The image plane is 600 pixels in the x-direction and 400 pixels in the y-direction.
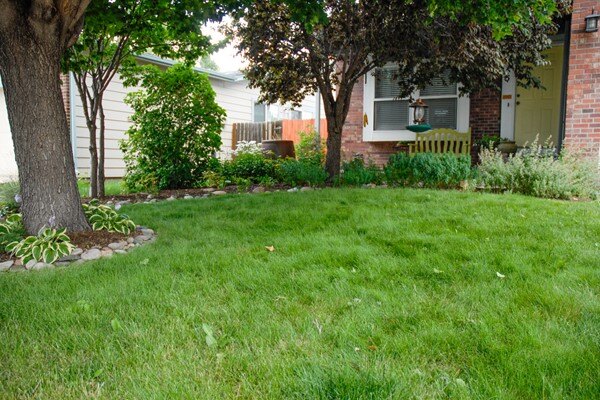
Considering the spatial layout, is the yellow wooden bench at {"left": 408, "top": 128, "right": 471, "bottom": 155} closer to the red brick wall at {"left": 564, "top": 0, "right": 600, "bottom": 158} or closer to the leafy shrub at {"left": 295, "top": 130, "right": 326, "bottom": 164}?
the red brick wall at {"left": 564, "top": 0, "right": 600, "bottom": 158}

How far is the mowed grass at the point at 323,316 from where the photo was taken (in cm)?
170

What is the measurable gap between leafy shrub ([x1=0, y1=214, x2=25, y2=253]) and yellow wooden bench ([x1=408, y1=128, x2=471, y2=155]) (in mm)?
6509

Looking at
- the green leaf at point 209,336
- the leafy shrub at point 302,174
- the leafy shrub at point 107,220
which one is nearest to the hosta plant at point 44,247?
the leafy shrub at point 107,220

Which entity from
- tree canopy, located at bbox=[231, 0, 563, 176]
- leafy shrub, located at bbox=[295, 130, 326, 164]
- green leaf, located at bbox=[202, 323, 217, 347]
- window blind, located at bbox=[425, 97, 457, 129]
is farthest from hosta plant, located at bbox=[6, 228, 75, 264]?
leafy shrub, located at bbox=[295, 130, 326, 164]

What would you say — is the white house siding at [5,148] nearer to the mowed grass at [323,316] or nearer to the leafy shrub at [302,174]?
the leafy shrub at [302,174]

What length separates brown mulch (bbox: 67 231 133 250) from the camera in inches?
146

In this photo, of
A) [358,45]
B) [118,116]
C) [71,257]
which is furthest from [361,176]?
[118,116]

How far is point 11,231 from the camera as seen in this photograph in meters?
3.94

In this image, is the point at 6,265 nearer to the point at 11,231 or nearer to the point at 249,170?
the point at 11,231

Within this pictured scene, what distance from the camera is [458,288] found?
104 inches

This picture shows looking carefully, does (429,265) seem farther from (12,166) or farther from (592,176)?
(12,166)

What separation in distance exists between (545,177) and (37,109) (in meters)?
5.79

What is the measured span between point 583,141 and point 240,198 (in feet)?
17.7

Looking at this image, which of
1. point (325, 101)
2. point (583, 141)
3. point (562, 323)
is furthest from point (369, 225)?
point (583, 141)
